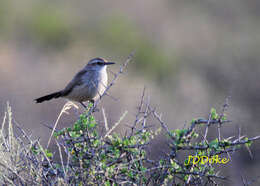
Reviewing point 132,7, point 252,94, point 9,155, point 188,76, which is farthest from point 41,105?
point 132,7

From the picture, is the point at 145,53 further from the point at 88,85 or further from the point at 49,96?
the point at 88,85

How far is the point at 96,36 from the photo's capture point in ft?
78.1

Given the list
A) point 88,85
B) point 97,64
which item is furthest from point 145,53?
point 88,85

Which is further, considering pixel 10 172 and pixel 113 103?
pixel 113 103

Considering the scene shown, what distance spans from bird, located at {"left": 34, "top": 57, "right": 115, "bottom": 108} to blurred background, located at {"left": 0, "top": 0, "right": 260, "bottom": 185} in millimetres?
4753

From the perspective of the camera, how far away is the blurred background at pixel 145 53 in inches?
614

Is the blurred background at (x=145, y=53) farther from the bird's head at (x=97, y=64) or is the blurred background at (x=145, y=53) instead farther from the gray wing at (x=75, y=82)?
the bird's head at (x=97, y=64)

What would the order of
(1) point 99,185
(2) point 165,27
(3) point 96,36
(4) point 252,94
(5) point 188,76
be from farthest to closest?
(2) point 165,27
(3) point 96,36
(5) point 188,76
(4) point 252,94
(1) point 99,185

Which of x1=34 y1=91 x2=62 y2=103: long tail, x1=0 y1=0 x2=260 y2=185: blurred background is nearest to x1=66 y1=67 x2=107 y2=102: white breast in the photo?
x1=34 y1=91 x2=62 y2=103: long tail

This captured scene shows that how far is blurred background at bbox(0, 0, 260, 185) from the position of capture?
1559 centimetres

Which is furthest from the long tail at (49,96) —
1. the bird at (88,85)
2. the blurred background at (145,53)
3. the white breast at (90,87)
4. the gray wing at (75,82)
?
the blurred background at (145,53)

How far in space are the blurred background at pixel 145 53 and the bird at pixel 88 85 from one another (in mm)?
4753

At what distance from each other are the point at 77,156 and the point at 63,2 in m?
22.3

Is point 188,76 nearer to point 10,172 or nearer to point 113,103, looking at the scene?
point 113,103
